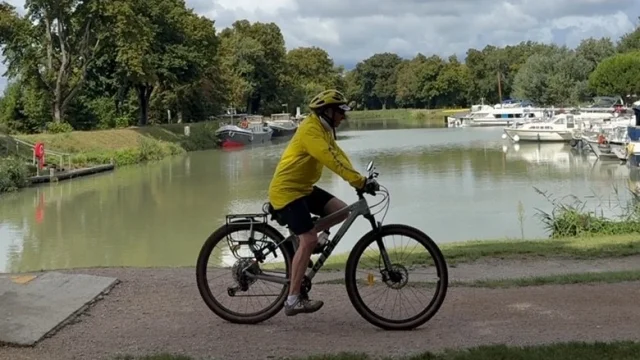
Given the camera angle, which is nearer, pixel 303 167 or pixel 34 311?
pixel 303 167

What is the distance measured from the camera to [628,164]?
31.8 m

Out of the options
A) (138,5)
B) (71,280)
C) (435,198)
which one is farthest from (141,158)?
(71,280)

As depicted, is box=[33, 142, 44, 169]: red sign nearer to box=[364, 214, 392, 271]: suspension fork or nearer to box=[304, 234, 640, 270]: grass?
box=[304, 234, 640, 270]: grass

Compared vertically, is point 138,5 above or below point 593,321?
above

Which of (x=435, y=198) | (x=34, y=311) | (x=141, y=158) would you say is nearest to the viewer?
(x=34, y=311)

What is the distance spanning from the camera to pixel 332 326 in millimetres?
5367

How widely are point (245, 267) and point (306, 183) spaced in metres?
0.84

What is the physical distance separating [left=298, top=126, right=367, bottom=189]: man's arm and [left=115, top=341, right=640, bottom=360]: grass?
1.24 metres

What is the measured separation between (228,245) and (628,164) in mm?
29314

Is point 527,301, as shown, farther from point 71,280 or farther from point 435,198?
point 435,198

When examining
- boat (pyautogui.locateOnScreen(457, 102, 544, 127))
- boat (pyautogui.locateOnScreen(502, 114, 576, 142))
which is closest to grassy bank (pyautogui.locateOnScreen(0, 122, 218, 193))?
boat (pyautogui.locateOnScreen(502, 114, 576, 142))

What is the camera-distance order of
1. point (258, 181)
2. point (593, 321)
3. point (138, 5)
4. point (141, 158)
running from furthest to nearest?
point (138, 5), point (141, 158), point (258, 181), point (593, 321)

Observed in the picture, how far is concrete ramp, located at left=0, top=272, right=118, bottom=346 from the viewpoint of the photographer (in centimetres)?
520

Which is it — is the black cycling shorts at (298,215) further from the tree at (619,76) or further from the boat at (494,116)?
the boat at (494,116)
